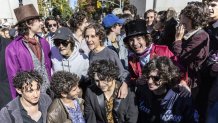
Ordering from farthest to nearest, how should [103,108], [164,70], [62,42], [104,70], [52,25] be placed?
[52,25]
[62,42]
[103,108]
[104,70]
[164,70]

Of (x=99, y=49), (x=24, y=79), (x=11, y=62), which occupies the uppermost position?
(x=99, y=49)

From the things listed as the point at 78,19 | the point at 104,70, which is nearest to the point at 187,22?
the point at 104,70

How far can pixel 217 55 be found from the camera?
3184mm

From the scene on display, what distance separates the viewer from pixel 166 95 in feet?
10.1

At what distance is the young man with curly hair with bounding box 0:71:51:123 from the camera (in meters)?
3.42

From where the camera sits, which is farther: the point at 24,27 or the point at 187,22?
the point at 24,27

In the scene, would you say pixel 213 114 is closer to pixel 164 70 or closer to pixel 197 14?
pixel 164 70

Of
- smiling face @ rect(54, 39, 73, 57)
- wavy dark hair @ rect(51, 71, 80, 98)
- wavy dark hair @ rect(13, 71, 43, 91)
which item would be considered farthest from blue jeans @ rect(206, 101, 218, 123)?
smiling face @ rect(54, 39, 73, 57)

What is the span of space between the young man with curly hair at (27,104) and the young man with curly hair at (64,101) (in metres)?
0.13

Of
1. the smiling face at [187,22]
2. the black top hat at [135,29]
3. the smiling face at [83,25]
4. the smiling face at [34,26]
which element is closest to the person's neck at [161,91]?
the black top hat at [135,29]

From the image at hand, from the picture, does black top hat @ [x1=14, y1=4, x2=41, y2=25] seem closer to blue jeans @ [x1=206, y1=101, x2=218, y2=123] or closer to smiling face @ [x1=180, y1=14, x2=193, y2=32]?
smiling face @ [x1=180, y1=14, x2=193, y2=32]

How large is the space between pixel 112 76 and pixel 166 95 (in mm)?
667

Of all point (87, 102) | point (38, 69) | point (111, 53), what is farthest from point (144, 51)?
point (38, 69)

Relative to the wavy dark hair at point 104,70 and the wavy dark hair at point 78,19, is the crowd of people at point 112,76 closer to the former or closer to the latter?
the wavy dark hair at point 104,70
